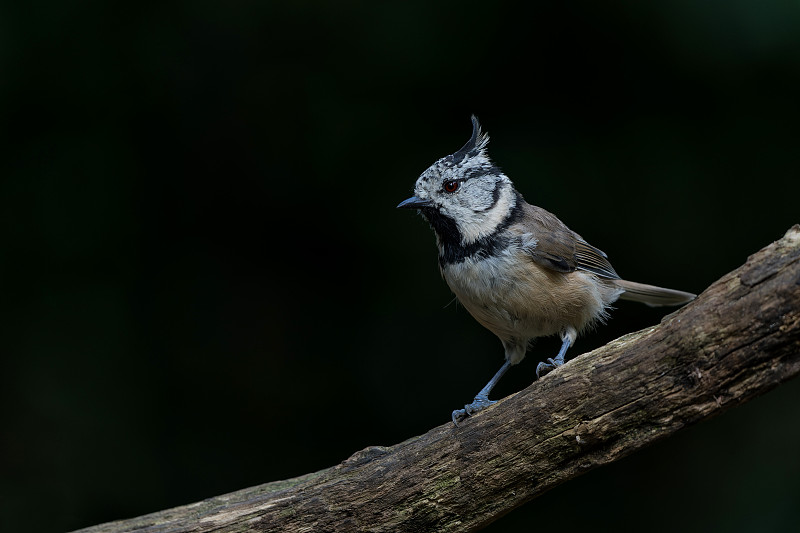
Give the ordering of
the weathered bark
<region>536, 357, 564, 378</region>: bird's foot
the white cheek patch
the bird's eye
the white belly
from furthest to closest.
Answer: the bird's eye < the white cheek patch < the white belly < <region>536, 357, 564, 378</region>: bird's foot < the weathered bark

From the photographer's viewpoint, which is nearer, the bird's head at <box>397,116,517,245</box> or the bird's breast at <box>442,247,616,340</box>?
the bird's breast at <box>442,247,616,340</box>

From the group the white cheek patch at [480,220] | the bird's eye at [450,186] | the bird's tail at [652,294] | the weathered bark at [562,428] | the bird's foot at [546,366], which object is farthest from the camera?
the bird's tail at [652,294]

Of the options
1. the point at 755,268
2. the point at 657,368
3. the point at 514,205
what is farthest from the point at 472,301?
the point at 755,268

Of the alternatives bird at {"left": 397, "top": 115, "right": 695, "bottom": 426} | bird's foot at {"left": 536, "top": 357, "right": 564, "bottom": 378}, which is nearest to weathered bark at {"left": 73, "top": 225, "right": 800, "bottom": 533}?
bird's foot at {"left": 536, "top": 357, "right": 564, "bottom": 378}

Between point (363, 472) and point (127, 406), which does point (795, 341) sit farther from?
point (127, 406)

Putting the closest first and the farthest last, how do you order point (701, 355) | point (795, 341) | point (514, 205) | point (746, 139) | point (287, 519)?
1. point (795, 341)
2. point (701, 355)
3. point (287, 519)
4. point (514, 205)
5. point (746, 139)

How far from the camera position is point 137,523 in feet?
9.84

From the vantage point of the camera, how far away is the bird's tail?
389cm

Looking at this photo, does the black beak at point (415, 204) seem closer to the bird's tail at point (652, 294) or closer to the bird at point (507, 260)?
the bird at point (507, 260)

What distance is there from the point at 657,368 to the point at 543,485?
57 centimetres

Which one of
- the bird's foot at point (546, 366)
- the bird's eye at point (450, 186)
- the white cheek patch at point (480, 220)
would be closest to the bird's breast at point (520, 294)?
the white cheek patch at point (480, 220)

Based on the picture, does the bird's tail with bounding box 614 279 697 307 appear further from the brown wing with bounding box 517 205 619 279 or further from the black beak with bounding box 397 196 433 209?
the black beak with bounding box 397 196 433 209

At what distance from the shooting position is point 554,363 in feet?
10.6

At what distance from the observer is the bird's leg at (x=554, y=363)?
313 cm
